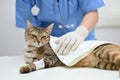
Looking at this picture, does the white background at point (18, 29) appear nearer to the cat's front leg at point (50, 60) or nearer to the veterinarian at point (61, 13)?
the veterinarian at point (61, 13)

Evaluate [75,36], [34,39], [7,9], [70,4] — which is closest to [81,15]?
[70,4]

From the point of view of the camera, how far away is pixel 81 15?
1271 millimetres

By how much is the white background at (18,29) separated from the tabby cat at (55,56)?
28.5 inches

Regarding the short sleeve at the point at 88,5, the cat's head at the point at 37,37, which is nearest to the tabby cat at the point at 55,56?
the cat's head at the point at 37,37

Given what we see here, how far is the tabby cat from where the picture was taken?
92cm

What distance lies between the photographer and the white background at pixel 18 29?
1708 millimetres

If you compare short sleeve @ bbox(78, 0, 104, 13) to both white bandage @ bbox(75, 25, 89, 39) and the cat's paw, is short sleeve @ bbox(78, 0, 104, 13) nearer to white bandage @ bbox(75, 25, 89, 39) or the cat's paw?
white bandage @ bbox(75, 25, 89, 39)

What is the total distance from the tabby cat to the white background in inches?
28.5


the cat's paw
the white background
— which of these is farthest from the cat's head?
the white background

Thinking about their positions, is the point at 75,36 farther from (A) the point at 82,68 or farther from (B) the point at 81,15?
(B) the point at 81,15

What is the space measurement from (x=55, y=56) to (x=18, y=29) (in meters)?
0.86

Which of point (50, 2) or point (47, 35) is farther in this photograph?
point (50, 2)

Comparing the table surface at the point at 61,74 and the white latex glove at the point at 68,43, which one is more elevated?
the white latex glove at the point at 68,43

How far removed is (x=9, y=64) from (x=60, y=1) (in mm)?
408
